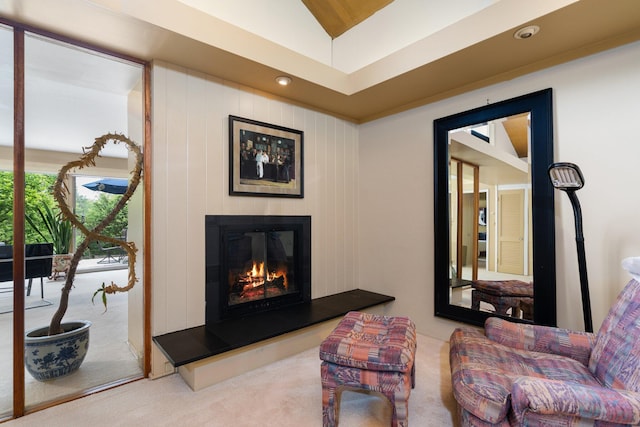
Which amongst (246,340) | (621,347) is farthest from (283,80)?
(621,347)

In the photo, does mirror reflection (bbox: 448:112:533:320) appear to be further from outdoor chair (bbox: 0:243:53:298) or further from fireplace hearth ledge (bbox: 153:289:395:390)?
outdoor chair (bbox: 0:243:53:298)

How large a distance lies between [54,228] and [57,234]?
0.05 m

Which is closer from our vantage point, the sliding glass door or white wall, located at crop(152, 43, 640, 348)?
the sliding glass door

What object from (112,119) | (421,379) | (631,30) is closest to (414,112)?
(631,30)

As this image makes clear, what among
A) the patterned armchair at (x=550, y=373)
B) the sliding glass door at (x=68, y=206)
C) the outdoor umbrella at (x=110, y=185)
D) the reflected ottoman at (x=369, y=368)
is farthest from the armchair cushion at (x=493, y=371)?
the outdoor umbrella at (x=110, y=185)

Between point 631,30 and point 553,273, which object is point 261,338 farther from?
point 631,30

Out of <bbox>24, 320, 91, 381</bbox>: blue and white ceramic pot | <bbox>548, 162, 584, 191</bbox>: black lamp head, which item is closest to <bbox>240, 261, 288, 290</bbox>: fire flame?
<bbox>24, 320, 91, 381</bbox>: blue and white ceramic pot

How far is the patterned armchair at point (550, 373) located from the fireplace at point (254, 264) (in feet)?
5.54

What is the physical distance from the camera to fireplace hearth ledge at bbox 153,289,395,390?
2117 mm

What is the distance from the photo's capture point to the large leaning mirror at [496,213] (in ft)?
7.86

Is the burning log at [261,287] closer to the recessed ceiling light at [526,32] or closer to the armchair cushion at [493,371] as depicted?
the armchair cushion at [493,371]

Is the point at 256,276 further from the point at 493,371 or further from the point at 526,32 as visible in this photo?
the point at 526,32

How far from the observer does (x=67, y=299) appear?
7.17 feet

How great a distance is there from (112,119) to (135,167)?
384mm
